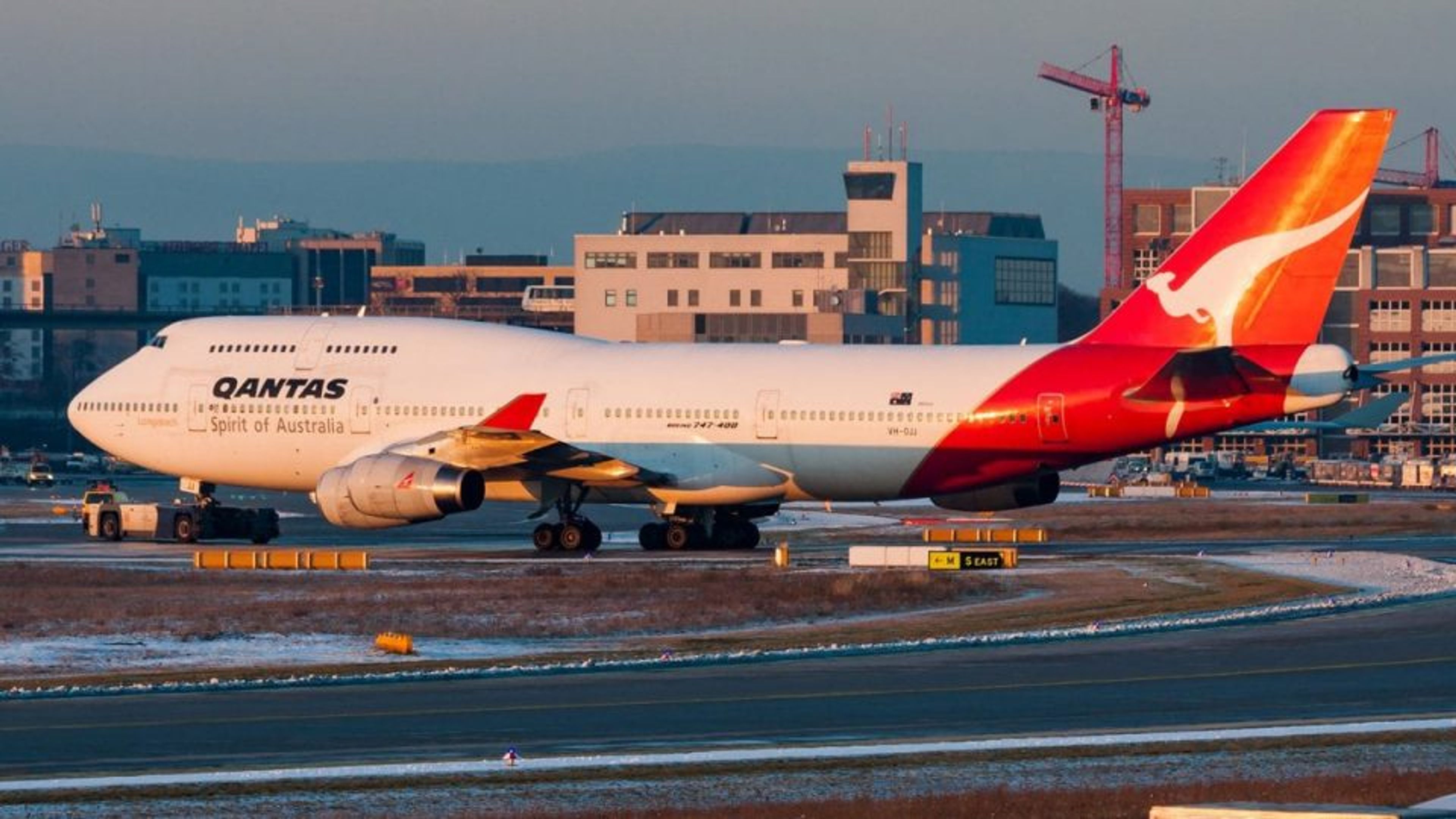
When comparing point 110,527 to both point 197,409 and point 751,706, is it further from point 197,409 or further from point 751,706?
point 751,706

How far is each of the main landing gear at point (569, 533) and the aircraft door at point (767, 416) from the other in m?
4.45

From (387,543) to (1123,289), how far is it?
12716 centimetres

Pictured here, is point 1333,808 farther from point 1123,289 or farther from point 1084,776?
point 1123,289

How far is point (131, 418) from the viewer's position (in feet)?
209

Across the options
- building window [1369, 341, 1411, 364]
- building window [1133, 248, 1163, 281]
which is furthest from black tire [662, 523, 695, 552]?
building window [1133, 248, 1163, 281]

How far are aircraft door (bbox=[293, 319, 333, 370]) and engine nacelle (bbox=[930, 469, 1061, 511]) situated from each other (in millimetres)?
15712

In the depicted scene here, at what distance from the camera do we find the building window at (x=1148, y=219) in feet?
614

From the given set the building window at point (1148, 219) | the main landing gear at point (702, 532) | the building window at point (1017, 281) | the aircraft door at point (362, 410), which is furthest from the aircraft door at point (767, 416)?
the building window at point (1017, 281)

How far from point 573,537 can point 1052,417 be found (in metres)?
11.6

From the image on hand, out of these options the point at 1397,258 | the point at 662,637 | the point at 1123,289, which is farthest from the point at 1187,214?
the point at 662,637

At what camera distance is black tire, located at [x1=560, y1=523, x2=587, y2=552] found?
58219mm

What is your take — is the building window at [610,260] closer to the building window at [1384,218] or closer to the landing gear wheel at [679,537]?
the building window at [1384,218]

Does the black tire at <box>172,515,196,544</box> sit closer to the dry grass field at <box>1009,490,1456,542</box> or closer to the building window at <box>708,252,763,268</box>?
the dry grass field at <box>1009,490,1456,542</box>

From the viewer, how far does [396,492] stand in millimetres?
55969
